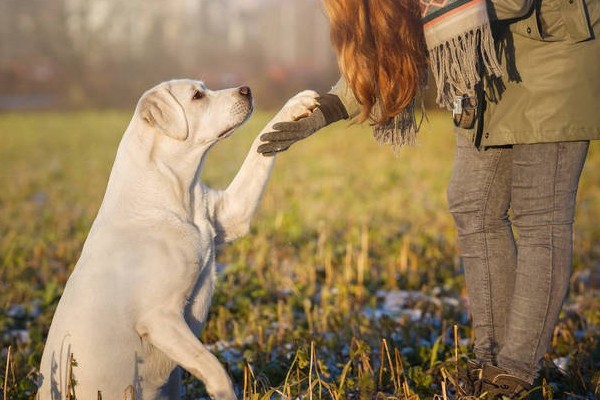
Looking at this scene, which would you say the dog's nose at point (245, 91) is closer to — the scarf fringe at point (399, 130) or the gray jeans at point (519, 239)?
the scarf fringe at point (399, 130)

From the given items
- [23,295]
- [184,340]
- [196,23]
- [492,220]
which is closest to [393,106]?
[492,220]

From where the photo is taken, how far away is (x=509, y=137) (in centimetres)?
283

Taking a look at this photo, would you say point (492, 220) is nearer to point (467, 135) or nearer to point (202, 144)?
point (467, 135)

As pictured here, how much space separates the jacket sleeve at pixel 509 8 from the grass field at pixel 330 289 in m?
0.97

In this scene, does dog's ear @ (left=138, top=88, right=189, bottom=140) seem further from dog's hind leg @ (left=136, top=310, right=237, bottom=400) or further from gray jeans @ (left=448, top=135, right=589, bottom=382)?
gray jeans @ (left=448, top=135, right=589, bottom=382)

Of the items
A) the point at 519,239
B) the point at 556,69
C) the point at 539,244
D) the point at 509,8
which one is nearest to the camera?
the point at 509,8

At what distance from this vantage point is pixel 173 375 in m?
3.07

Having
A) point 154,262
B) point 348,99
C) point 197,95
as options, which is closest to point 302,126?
point 348,99

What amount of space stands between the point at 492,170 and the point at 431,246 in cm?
328

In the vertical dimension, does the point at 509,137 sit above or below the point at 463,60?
below

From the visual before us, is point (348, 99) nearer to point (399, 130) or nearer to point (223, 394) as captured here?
point (399, 130)

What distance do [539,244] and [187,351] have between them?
4.75 ft

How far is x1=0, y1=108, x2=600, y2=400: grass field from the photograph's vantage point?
3.34 m

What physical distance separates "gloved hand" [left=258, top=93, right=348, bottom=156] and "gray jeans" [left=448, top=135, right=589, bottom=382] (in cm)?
57
